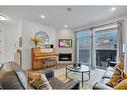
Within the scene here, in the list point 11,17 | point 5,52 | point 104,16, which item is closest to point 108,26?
point 104,16

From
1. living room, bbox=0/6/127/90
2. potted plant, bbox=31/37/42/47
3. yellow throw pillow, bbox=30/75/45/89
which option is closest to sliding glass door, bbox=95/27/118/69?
living room, bbox=0/6/127/90

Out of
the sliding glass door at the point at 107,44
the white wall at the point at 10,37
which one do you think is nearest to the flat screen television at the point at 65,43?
the sliding glass door at the point at 107,44

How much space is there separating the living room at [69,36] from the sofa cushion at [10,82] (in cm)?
191

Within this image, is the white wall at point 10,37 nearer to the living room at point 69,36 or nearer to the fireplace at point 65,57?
the living room at point 69,36

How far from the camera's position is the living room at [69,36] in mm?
3811

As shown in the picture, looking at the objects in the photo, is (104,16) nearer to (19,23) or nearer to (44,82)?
(19,23)

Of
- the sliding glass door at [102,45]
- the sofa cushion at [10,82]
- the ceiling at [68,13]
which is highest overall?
the ceiling at [68,13]

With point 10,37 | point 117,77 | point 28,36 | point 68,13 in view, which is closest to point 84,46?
point 68,13

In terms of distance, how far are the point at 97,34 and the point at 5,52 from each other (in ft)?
10.7

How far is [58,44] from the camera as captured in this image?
648 cm

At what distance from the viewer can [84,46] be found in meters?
5.50

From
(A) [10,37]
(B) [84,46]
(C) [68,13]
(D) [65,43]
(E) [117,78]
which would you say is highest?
(C) [68,13]

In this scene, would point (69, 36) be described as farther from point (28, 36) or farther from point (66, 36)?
point (28, 36)

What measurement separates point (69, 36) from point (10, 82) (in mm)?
5021
